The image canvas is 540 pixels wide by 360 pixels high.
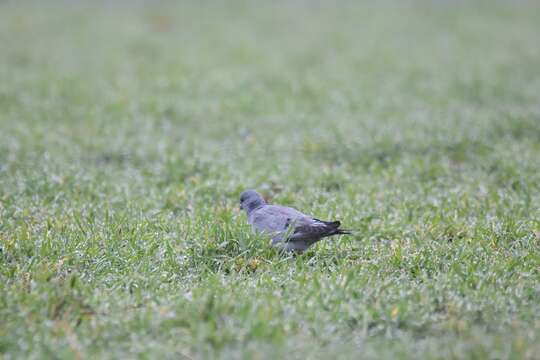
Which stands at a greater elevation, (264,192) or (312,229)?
(312,229)

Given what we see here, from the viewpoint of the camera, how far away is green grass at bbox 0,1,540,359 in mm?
3979

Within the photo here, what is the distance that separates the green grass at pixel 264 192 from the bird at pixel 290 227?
15 cm

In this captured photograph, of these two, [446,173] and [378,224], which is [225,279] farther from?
[446,173]

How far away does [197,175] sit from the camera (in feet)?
24.8

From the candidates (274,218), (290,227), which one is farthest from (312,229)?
(274,218)

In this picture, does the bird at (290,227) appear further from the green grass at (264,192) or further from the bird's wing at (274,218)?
the green grass at (264,192)

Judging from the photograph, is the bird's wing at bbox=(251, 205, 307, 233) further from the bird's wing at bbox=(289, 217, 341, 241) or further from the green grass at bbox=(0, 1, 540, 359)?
the green grass at bbox=(0, 1, 540, 359)

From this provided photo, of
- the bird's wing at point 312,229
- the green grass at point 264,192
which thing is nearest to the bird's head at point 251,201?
the green grass at point 264,192

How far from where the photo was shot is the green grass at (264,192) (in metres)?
3.98

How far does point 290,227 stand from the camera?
5.18 metres

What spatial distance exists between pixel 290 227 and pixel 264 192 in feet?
6.40

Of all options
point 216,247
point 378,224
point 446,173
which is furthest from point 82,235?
point 446,173

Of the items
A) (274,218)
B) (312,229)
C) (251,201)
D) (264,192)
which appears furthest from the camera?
(264,192)

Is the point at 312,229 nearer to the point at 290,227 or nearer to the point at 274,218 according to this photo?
the point at 290,227
